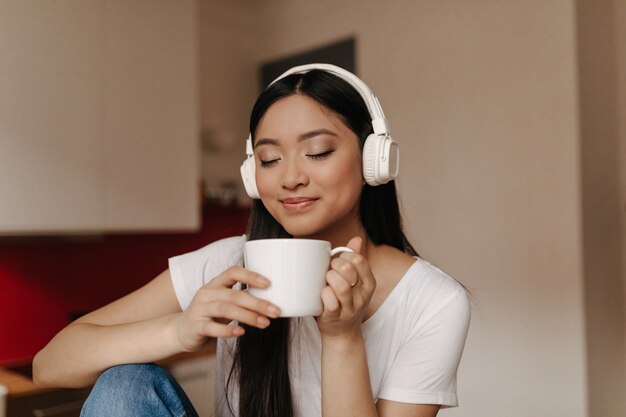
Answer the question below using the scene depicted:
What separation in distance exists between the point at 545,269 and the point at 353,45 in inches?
61.3

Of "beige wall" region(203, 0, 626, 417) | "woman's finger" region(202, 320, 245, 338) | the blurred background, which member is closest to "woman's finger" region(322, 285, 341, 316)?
"woman's finger" region(202, 320, 245, 338)

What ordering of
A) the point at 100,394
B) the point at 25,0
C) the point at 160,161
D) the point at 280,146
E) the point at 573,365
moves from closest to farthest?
the point at 100,394 → the point at 280,146 → the point at 25,0 → the point at 573,365 → the point at 160,161

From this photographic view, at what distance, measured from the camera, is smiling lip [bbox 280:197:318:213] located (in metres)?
1.00

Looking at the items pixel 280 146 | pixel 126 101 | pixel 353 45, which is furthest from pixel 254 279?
pixel 353 45

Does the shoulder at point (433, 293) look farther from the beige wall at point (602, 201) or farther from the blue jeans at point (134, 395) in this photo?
the beige wall at point (602, 201)

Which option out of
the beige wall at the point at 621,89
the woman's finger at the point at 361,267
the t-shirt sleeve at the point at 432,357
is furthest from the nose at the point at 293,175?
the beige wall at the point at 621,89

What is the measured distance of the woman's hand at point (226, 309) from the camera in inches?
28.4

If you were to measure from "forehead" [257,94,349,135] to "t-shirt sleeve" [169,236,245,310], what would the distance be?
0.36 meters

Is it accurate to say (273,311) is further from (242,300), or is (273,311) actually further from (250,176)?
(250,176)

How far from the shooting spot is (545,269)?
86.6 inches

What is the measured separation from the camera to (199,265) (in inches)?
48.6

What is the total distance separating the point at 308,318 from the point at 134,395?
1.35ft

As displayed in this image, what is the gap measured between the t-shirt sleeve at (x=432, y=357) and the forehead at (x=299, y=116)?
0.42 m

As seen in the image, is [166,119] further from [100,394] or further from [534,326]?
[534,326]
